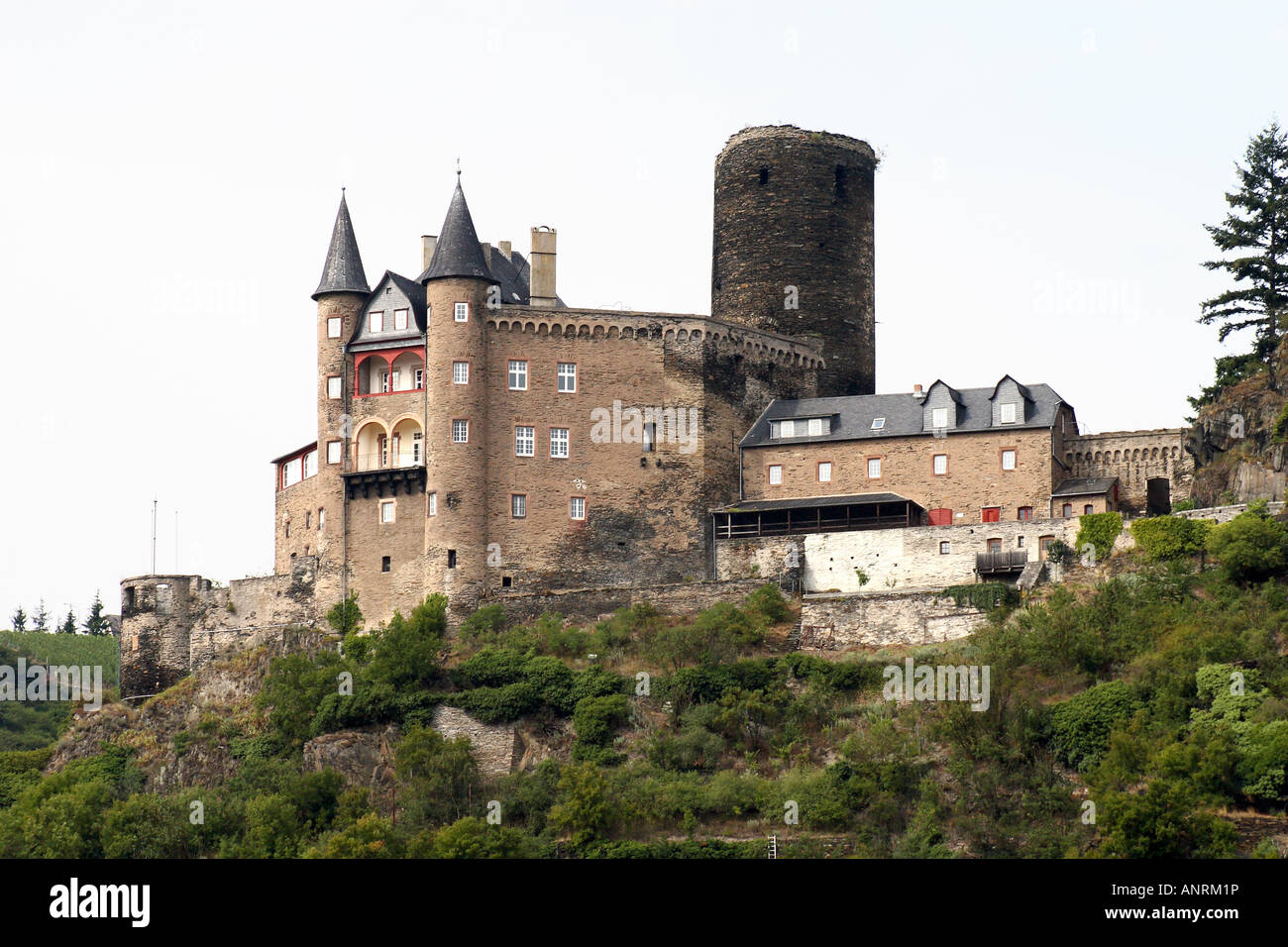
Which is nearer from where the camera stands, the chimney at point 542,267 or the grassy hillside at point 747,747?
the grassy hillside at point 747,747

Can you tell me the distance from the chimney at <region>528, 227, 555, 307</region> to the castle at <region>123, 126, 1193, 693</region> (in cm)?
10

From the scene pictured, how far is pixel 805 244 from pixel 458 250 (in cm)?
1571

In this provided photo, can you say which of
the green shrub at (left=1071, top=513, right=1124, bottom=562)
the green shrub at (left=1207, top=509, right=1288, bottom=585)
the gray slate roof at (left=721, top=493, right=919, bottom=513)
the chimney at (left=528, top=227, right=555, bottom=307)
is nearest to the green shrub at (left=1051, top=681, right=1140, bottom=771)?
the green shrub at (left=1207, top=509, right=1288, bottom=585)

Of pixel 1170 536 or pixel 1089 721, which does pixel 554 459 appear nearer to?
pixel 1170 536

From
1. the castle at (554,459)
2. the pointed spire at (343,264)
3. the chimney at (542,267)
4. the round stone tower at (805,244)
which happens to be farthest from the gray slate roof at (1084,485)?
the pointed spire at (343,264)

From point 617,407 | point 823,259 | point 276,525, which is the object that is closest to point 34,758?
point 276,525

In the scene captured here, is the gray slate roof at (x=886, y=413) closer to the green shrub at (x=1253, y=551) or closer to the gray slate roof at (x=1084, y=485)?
the gray slate roof at (x=1084, y=485)

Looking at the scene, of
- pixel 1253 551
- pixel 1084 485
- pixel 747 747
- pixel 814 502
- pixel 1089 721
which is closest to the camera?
pixel 1089 721

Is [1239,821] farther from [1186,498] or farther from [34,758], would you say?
[34,758]

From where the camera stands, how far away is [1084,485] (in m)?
77.3

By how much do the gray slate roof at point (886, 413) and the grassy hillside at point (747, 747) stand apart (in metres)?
8.64

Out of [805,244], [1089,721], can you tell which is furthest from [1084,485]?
[805,244]

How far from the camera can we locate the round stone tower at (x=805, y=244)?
8794cm
